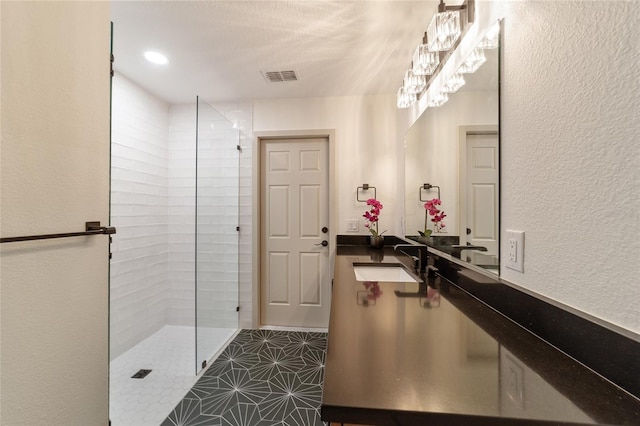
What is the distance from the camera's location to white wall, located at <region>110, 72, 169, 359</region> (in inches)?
90.5

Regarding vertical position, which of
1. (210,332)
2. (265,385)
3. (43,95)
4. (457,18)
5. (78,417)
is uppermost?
(457,18)

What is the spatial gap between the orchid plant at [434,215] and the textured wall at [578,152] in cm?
69

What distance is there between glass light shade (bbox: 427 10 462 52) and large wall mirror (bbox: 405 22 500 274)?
205mm

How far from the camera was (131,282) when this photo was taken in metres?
2.45

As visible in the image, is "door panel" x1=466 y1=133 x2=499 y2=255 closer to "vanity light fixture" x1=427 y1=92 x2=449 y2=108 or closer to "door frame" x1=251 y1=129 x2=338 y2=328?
"vanity light fixture" x1=427 y1=92 x2=449 y2=108

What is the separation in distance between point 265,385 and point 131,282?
1.59 meters

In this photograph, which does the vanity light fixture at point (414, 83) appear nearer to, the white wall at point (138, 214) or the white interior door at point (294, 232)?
the white interior door at point (294, 232)

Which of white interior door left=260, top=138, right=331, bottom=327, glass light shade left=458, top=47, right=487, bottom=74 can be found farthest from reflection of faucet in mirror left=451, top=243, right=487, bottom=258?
white interior door left=260, top=138, right=331, bottom=327

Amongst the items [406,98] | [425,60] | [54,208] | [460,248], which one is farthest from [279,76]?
[460,248]

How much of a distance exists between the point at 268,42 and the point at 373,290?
5.82 ft

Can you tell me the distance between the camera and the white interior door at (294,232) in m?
2.81

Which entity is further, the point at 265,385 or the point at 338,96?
the point at 338,96

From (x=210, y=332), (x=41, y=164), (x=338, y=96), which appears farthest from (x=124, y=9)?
(x=210, y=332)

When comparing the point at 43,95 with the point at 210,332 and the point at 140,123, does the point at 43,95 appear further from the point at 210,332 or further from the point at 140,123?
the point at 210,332
